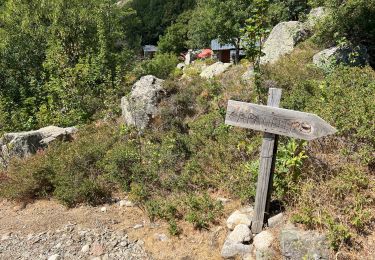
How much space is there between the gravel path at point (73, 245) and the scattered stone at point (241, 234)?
4.21ft

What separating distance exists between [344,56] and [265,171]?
6.08m

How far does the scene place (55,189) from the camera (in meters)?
6.83

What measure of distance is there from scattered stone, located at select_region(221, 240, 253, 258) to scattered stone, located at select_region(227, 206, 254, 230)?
12.7 inches

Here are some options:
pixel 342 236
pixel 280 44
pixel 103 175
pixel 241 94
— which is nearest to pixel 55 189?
pixel 103 175

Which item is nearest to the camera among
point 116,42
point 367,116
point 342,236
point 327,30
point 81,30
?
point 342,236

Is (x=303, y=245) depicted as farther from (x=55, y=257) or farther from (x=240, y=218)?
(x=55, y=257)

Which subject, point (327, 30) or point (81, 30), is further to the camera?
point (81, 30)

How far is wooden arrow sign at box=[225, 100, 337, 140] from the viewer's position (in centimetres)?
368

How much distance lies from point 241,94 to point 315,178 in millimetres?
4164

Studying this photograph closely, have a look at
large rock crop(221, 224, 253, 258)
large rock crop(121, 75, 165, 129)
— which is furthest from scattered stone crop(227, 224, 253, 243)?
large rock crop(121, 75, 165, 129)

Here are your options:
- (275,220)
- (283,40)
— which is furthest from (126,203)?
(283,40)

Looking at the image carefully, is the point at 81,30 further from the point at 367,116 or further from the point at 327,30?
the point at 367,116

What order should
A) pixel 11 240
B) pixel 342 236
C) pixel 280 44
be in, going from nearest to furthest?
pixel 342 236 → pixel 11 240 → pixel 280 44

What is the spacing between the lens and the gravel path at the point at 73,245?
4.96 meters
